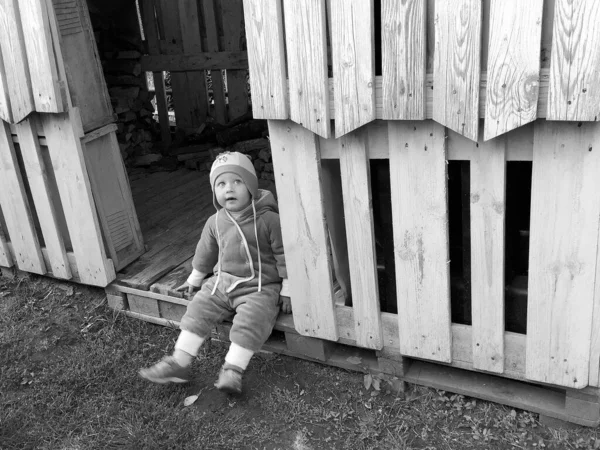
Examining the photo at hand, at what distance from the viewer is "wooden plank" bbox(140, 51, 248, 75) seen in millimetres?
7152

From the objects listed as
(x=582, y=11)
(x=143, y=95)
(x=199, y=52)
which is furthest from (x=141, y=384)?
(x=143, y=95)

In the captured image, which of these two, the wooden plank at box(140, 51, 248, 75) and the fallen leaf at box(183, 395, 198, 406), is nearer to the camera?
the fallen leaf at box(183, 395, 198, 406)

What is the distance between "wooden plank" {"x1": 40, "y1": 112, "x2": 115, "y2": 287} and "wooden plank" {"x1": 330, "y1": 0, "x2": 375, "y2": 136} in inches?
75.5

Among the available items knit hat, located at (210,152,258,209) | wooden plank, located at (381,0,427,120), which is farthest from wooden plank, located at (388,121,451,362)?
knit hat, located at (210,152,258,209)

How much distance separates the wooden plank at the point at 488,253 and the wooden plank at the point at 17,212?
10.2 feet

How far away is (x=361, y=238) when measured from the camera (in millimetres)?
3078

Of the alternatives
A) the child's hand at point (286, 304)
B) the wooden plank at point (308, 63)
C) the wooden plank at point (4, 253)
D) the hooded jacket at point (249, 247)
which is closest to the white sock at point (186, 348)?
the hooded jacket at point (249, 247)

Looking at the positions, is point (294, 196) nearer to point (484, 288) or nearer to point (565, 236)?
point (484, 288)

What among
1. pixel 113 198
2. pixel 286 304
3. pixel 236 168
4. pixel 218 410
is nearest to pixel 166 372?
pixel 218 410

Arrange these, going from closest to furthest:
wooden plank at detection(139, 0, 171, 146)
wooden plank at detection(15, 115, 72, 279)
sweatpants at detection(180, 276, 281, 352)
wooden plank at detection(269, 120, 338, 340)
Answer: wooden plank at detection(269, 120, 338, 340) → sweatpants at detection(180, 276, 281, 352) → wooden plank at detection(15, 115, 72, 279) → wooden plank at detection(139, 0, 171, 146)

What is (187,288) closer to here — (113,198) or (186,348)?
(186,348)

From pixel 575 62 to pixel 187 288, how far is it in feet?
8.59

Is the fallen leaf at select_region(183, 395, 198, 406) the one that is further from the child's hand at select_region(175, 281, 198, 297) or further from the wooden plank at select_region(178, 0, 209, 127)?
the wooden plank at select_region(178, 0, 209, 127)

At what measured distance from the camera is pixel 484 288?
2.84m
